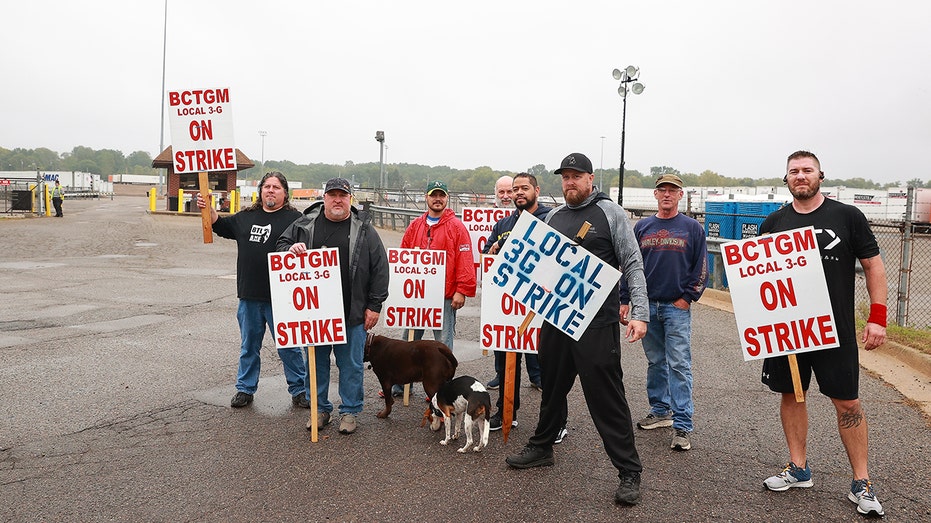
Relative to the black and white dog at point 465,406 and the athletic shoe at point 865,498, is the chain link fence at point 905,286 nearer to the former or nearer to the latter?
the athletic shoe at point 865,498

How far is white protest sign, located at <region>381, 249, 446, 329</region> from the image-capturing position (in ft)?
22.6

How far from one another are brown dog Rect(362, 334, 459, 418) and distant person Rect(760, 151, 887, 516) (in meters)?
2.57

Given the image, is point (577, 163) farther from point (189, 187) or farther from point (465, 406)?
point (189, 187)

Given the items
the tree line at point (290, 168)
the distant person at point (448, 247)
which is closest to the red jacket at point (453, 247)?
the distant person at point (448, 247)

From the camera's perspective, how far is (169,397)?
6484mm

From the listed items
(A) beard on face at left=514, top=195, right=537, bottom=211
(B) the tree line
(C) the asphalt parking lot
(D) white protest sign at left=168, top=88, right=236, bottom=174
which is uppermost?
(B) the tree line

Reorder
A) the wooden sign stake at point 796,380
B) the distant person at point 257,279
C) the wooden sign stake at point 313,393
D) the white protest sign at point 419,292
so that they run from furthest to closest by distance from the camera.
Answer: the white protest sign at point 419,292 < the distant person at point 257,279 < the wooden sign stake at point 313,393 < the wooden sign stake at point 796,380

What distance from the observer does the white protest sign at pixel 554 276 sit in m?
4.56

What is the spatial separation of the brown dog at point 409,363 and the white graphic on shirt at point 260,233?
131cm

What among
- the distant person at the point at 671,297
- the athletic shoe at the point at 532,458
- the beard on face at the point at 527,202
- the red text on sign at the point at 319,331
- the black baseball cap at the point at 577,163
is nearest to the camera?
the black baseball cap at the point at 577,163

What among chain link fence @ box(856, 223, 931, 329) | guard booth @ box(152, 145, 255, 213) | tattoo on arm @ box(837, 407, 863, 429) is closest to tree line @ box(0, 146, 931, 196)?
guard booth @ box(152, 145, 255, 213)

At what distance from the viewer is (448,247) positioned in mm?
7016

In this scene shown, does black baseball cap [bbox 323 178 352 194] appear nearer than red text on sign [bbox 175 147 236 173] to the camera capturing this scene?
Yes

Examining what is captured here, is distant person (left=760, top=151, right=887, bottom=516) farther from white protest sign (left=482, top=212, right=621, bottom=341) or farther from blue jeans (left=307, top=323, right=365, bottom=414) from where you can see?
blue jeans (left=307, top=323, right=365, bottom=414)
